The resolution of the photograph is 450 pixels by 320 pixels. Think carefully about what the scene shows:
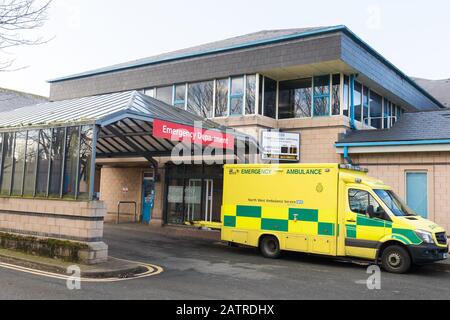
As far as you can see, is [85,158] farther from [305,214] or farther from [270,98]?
[270,98]

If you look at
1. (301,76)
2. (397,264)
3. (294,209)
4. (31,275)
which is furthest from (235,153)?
(31,275)

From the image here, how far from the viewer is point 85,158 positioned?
11281 mm

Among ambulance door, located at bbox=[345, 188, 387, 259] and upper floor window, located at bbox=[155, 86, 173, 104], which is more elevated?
upper floor window, located at bbox=[155, 86, 173, 104]

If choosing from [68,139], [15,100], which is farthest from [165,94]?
[15,100]

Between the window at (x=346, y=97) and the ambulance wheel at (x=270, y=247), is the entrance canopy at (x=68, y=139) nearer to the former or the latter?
the ambulance wheel at (x=270, y=247)

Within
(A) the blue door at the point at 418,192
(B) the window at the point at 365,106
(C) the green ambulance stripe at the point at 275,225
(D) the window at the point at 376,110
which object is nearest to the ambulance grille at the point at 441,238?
(C) the green ambulance stripe at the point at 275,225

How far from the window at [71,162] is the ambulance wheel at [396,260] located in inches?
313

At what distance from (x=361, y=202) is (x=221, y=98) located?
10135 millimetres

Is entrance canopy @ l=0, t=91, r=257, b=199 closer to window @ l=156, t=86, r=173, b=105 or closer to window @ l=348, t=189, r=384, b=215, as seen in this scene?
window @ l=348, t=189, r=384, b=215

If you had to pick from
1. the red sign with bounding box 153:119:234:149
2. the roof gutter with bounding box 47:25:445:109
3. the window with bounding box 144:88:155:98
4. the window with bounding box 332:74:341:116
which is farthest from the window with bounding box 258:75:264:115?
the window with bounding box 144:88:155:98

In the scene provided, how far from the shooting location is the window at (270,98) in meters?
20.0

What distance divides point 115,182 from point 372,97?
13.8 m

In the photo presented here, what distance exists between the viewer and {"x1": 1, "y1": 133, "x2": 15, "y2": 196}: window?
43.4 feet

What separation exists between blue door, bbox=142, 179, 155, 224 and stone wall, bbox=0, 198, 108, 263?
9953 millimetres
